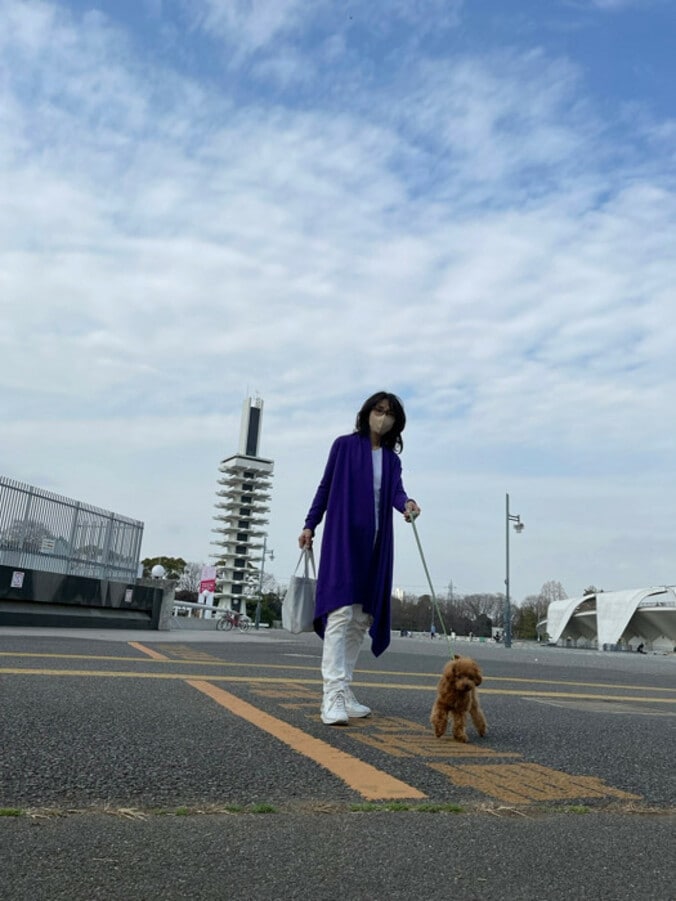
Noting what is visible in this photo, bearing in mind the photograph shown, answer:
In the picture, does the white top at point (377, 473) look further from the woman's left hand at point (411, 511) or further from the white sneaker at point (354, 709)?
the white sneaker at point (354, 709)

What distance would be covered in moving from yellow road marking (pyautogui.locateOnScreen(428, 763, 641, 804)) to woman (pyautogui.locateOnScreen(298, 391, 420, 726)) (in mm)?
1099

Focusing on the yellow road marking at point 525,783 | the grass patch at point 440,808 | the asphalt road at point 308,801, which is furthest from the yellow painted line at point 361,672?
the grass patch at point 440,808

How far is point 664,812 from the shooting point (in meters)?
2.77

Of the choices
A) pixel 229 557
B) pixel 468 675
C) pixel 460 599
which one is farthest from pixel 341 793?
pixel 460 599

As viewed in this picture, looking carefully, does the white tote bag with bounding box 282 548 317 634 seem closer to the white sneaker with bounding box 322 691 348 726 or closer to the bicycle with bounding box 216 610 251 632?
the white sneaker with bounding box 322 691 348 726

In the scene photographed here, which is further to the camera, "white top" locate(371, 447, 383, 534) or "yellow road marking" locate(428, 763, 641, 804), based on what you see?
"white top" locate(371, 447, 383, 534)

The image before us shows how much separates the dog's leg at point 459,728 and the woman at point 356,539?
0.59 metres

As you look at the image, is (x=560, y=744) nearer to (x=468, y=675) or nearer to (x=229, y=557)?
(x=468, y=675)

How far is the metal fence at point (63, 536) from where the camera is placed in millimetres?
15172

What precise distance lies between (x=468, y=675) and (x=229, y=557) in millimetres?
141900

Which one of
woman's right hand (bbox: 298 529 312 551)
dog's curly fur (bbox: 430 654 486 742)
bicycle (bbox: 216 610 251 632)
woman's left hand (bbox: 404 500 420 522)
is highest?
woman's left hand (bbox: 404 500 420 522)

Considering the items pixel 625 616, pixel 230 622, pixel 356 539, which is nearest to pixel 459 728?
pixel 356 539

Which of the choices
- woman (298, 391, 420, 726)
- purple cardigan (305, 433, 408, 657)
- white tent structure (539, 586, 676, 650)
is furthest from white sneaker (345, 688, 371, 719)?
white tent structure (539, 586, 676, 650)

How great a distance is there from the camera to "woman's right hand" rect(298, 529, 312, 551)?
15.8 ft
